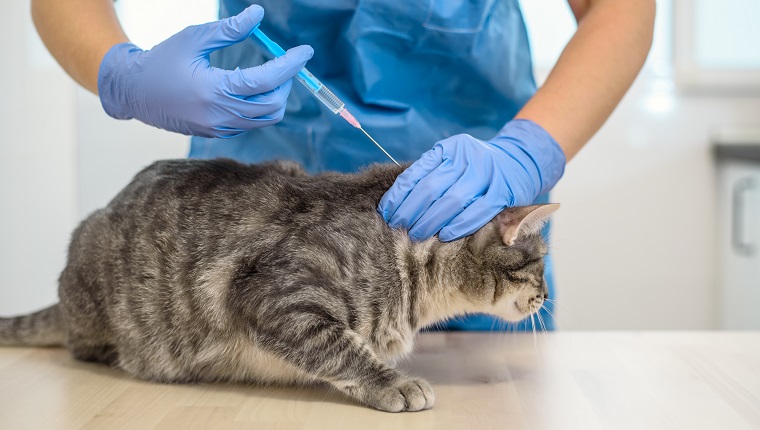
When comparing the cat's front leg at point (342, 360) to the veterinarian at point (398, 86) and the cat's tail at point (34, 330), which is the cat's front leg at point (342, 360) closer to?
the veterinarian at point (398, 86)

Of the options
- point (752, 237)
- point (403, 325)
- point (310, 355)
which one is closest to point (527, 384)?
point (403, 325)

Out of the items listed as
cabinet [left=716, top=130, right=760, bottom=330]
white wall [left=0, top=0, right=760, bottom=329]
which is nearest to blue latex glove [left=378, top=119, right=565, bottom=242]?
cabinet [left=716, top=130, right=760, bottom=330]

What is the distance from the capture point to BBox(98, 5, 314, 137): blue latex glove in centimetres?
120

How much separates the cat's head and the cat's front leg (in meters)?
0.21

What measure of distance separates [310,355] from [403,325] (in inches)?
6.6

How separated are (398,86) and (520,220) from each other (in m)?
0.54

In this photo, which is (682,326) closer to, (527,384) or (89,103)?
(527,384)

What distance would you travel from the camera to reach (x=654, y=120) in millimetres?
3104

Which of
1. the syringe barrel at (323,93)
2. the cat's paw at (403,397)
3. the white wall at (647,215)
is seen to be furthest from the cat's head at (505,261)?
the white wall at (647,215)

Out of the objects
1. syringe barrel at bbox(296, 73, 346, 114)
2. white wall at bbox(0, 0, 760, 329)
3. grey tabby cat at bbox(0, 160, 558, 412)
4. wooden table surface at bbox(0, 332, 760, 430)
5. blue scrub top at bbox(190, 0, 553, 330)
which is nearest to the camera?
wooden table surface at bbox(0, 332, 760, 430)

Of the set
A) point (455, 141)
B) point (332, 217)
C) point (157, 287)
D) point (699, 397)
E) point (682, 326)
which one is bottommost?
point (682, 326)

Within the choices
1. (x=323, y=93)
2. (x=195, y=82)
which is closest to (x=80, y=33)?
(x=195, y=82)

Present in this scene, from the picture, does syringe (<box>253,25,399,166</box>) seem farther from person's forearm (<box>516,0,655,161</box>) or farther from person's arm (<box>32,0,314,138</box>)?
person's forearm (<box>516,0,655,161</box>)

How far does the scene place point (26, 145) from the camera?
2133mm
